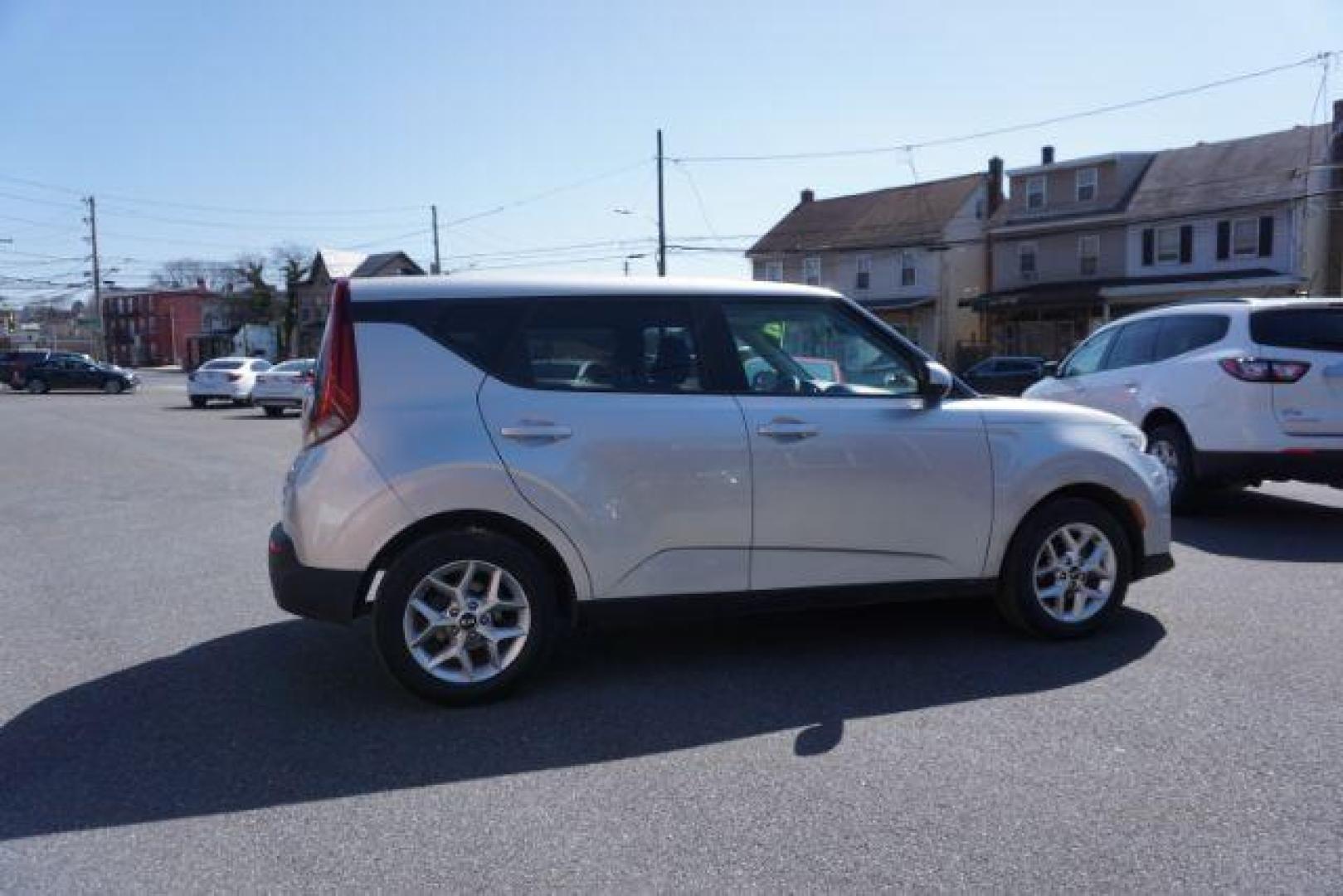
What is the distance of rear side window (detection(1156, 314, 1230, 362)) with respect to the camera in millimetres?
8664

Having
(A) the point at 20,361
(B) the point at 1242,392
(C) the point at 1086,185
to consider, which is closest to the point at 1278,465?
(B) the point at 1242,392

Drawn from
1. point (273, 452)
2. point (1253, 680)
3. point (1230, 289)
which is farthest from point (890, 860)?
point (1230, 289)

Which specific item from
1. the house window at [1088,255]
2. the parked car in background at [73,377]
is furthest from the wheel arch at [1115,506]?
the parked car in background at [73,377]

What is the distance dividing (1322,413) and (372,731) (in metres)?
7.29

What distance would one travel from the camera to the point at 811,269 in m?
49.4

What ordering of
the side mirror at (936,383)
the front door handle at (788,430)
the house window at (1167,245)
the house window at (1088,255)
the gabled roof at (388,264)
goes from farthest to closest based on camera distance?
the gabled roof at (388,264) < the house window at (1088,255) < the house window at (1167,245) < the side mirror at (936,383) < the front door handle at (788,430)

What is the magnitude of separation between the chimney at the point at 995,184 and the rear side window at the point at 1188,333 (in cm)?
3817

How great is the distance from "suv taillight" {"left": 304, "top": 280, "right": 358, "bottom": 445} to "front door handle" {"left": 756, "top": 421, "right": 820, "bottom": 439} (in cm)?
179

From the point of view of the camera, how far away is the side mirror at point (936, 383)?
5031 mm

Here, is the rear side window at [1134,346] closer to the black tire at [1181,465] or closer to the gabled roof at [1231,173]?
the black tire at [1181,465]

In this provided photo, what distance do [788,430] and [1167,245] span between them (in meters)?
37.9

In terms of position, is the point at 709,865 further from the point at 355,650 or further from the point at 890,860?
the point at 355,650

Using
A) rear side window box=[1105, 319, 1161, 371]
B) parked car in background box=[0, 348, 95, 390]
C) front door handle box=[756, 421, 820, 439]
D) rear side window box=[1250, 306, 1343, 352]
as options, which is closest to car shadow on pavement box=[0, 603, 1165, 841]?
front door handle box=[756, 421, 820, 439]

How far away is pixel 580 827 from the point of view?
3457mm
